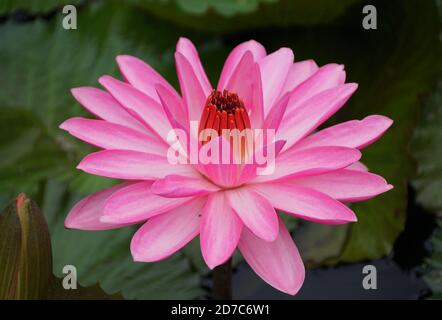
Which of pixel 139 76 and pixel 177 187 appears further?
pixel 139 76

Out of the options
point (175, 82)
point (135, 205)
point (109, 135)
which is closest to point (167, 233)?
point (135, 205)

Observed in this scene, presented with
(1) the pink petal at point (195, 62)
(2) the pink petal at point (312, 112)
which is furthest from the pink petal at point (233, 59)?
(2) the pink petal at point (312, 112)

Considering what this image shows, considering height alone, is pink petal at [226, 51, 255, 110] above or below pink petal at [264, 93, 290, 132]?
above

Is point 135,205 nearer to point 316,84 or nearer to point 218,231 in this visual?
point 218,231

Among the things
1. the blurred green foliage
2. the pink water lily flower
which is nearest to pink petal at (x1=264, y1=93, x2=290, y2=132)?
the pink water lily flower

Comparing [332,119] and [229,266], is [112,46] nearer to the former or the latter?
[332,119]

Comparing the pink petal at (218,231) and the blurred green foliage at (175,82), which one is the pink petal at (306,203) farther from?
the blurred green foliage at (175,82)

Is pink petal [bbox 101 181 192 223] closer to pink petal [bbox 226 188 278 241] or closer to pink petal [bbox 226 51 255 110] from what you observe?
pink petal [bbox 226 188 278 241]
